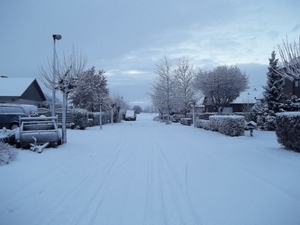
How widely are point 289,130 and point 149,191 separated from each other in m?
6.66

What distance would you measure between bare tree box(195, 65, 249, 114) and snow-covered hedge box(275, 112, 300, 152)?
17.8 meters

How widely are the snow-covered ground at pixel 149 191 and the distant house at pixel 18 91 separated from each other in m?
23.6

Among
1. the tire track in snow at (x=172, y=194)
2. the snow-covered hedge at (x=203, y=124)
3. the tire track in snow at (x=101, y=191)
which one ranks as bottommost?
the tire track in snow at (x=172, y=194)

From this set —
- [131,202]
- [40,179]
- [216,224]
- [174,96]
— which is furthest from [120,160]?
[174,96]

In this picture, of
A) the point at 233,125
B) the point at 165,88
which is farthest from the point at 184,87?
the point at 233,125

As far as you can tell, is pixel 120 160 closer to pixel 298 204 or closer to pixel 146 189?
pixel 146 189

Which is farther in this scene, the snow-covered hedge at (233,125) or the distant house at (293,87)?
the distant house at (293,87)

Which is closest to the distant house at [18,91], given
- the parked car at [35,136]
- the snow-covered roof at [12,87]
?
the snow-covered roof at [12,87]

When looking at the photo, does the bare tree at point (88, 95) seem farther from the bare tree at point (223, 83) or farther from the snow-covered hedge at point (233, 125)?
the snow-covered hedge at point (233, 125)

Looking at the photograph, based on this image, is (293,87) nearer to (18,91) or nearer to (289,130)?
(289,130)

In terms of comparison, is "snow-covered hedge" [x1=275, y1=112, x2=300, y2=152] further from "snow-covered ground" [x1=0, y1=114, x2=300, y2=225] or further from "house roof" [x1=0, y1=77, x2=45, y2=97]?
"house roof" [x1=0, y1=77, x2=45, y2=97]

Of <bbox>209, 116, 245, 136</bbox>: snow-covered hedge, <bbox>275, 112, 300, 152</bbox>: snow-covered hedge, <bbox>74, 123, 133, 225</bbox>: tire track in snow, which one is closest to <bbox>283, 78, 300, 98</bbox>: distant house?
<bbox>209, 116, 245, 136</bbox>: snow-covered hedge

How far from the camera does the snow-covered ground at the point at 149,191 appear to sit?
3676 millimetres

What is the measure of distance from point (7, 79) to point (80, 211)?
109 feet
